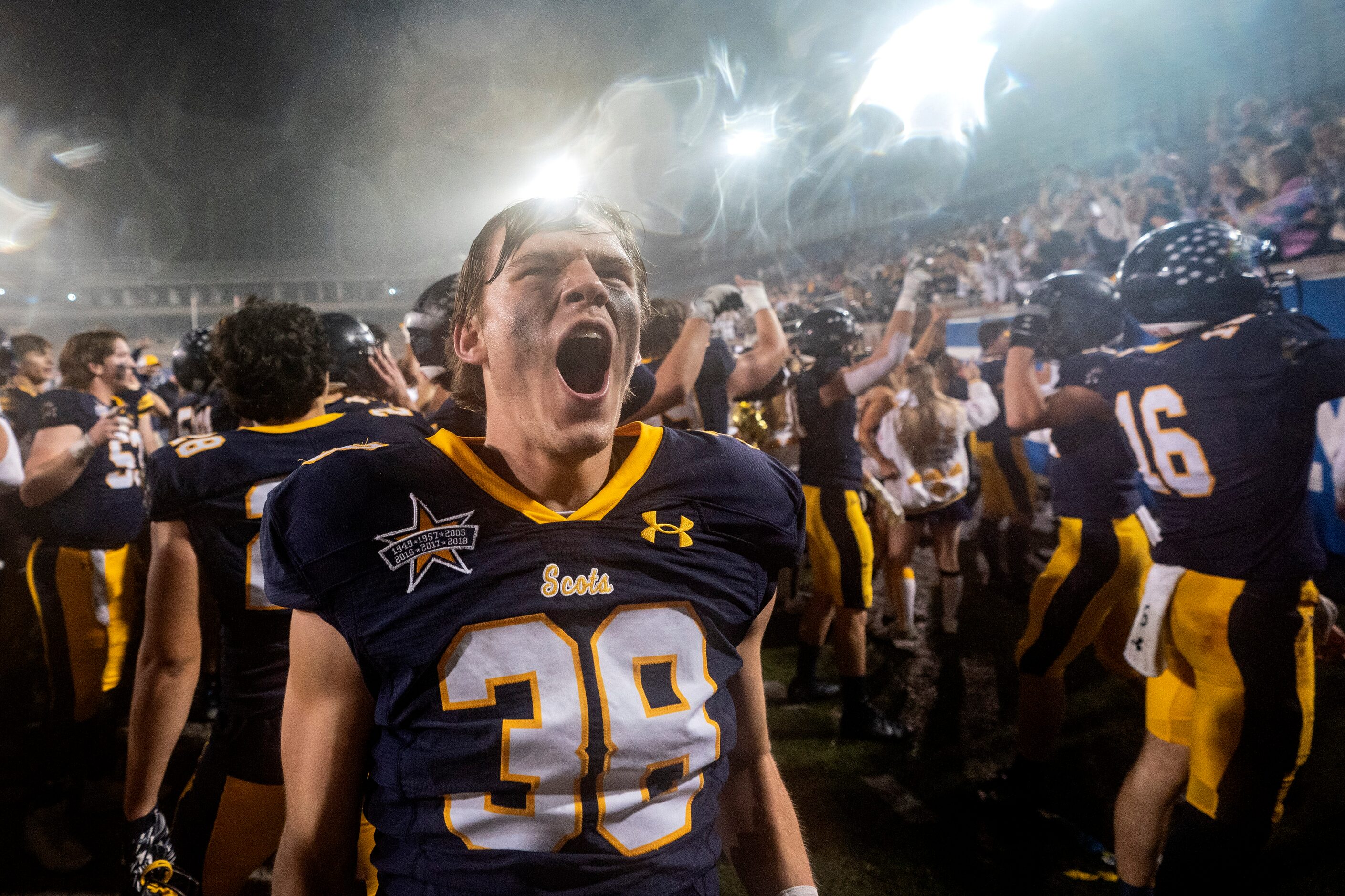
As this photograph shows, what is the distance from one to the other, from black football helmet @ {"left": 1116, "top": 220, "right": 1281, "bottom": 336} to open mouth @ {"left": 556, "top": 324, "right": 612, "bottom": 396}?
2575 millimetres

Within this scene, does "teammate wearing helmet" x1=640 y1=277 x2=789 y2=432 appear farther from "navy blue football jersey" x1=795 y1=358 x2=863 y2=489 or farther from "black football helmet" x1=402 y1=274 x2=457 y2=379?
"black football helmet" x1=402 y1=274 x2=457 y2=379

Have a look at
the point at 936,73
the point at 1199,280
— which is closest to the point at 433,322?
the point at 1199,280

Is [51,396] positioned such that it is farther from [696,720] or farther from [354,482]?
[696,720]

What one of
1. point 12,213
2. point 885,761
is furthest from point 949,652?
point 12,213

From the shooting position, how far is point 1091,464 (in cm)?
378

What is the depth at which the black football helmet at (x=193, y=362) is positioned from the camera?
14.9 ft

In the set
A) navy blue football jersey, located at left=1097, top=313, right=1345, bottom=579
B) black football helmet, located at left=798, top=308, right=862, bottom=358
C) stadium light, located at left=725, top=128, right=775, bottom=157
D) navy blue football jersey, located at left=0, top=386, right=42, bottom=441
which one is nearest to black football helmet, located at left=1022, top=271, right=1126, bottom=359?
navy blue football jersey, located at left=1097, top=313, right=1345, bottom=579

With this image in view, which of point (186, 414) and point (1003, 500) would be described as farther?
point (1003, 500)

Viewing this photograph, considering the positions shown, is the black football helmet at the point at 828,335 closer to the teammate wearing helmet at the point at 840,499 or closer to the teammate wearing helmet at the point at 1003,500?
the teammate wearing helmet at the point at 840,499

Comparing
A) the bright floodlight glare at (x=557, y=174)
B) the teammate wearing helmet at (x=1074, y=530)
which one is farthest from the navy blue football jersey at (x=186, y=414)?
the bright floodlight glare at (x=557, y=174)

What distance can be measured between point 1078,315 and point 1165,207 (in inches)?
355

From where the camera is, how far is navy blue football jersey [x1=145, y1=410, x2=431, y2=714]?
6.86 feet

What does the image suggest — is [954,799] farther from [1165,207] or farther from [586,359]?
[1165,207]

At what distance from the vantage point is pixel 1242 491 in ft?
8.69
